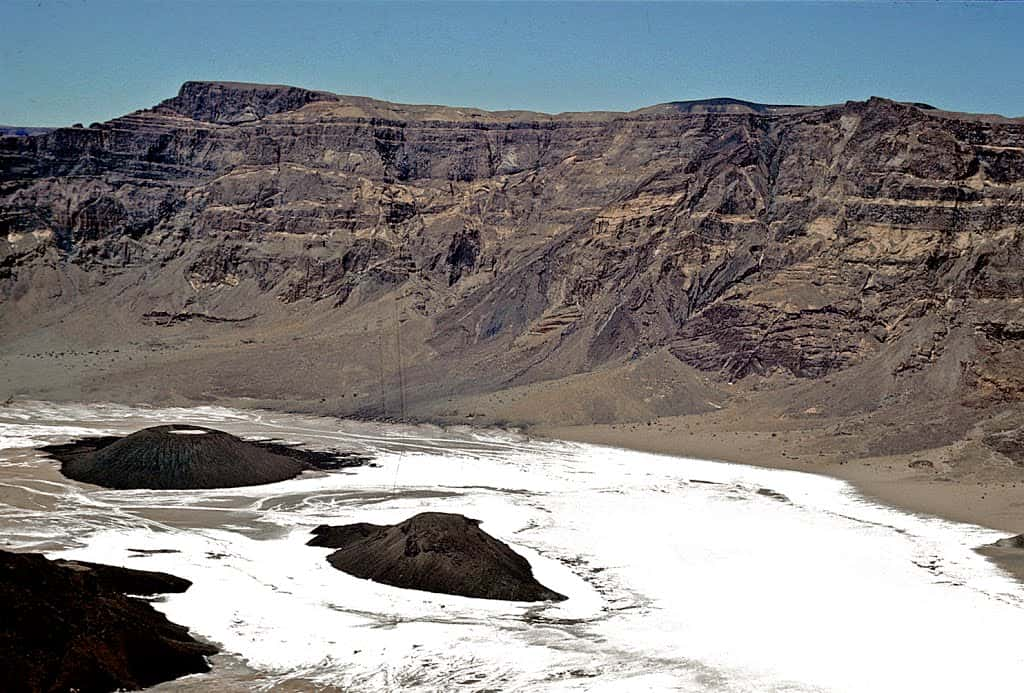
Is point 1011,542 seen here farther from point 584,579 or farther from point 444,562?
point 444,562

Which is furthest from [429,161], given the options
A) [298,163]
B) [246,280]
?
[246,280]

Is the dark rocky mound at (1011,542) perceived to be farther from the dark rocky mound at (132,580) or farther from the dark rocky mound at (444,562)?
the dark rocky mound at (132,580)

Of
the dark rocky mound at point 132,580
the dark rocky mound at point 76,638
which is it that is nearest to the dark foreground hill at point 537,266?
the dark rocky mound at point 132,580

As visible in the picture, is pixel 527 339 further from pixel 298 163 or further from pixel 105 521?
pixel 105 521

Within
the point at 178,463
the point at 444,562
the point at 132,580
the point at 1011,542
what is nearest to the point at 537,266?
the point at 178,463

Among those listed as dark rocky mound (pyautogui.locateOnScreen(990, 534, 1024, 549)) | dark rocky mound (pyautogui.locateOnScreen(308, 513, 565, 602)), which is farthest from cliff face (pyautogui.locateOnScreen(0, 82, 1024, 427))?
dark rocky mound (pyautogui.locateOnScreen(308, 513, 565, 602))
